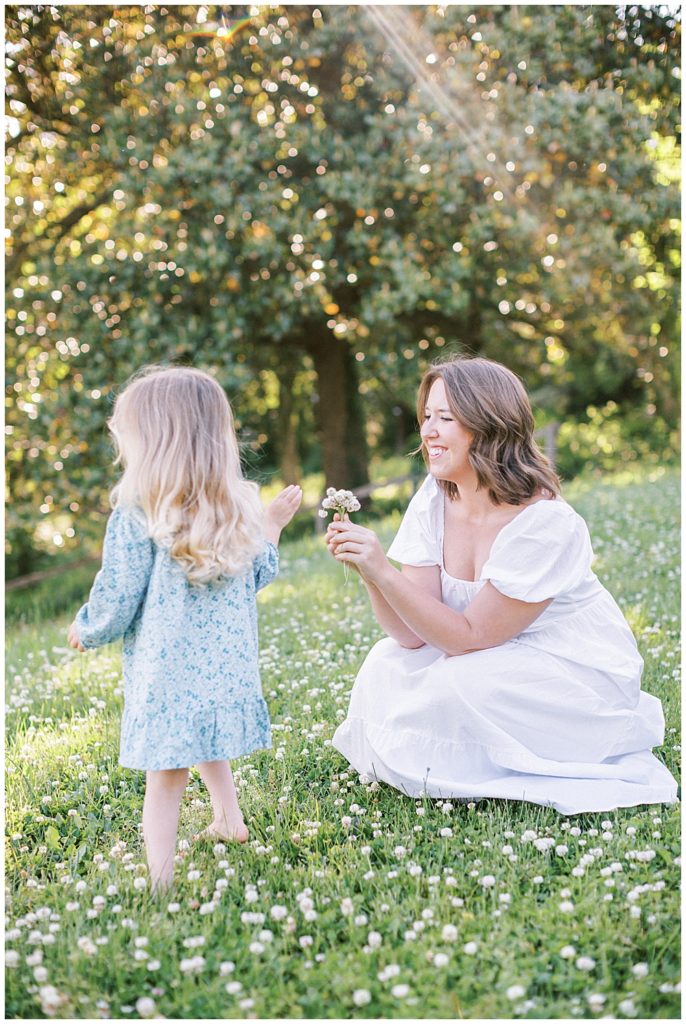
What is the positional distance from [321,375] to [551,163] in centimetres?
518

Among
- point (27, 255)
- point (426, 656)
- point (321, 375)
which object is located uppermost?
point (27, 255)

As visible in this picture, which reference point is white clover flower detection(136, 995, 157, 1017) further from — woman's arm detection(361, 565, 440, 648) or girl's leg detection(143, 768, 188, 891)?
woman's arm detection(361, 565, 440, 648)

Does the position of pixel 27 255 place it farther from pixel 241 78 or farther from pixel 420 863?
pixel 420 863

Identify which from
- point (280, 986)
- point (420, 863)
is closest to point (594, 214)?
point (420, 863)

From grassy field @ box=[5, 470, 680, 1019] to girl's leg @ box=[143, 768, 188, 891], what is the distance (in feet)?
0.26

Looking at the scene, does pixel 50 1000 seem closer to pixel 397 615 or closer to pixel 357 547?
pixel 357 547

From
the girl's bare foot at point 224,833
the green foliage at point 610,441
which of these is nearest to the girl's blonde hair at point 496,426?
the girl's bare foot at point 224,833

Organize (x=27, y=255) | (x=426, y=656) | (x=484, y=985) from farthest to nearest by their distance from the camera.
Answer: (x=27, y=255), (x=426, y=656), (x=484, y=985)

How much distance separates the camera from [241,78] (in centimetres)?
1077

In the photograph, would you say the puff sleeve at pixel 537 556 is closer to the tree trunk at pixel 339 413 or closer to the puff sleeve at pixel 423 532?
the puff sleeve at pixel 423 532

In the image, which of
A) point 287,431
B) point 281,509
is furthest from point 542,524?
point 287,431

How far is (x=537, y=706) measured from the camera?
3668 mm

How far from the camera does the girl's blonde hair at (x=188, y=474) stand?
3.12 metres

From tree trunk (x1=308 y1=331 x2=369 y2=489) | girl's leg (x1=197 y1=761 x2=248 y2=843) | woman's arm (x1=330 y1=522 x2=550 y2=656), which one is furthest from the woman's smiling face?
tree trunk (x1=308 y1=331 x2=369 y2=489)
